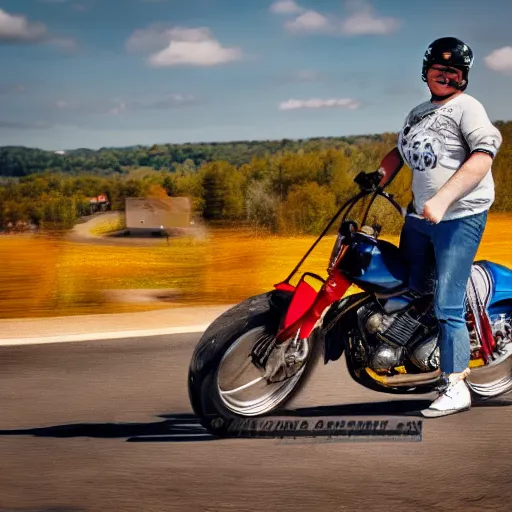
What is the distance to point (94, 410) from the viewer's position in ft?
22.2

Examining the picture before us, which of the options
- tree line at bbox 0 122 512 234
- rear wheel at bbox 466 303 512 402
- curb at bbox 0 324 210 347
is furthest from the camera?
tree line at bbox 0 122 512 234

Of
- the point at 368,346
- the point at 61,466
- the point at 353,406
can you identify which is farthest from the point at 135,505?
the point at 353,406

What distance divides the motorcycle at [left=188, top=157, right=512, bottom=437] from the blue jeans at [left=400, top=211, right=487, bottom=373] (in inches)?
4.4

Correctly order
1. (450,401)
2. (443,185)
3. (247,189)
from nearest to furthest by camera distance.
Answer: (443,185) < (450,401) < (247,189)

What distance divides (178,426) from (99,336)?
145 inches

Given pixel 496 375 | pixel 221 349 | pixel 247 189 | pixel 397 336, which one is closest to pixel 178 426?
pixel 221 349

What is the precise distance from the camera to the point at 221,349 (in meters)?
5.97

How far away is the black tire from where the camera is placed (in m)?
5.97

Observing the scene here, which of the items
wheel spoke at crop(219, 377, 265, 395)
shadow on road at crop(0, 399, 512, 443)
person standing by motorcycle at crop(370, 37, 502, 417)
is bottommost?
shadow on road at crop(0, 399, 512, 443)

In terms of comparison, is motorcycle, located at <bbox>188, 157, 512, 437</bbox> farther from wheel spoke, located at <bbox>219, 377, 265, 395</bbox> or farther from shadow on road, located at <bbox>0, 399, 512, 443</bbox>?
shadow on road, located at <bbox>0, 399, 512, 443</bbox>

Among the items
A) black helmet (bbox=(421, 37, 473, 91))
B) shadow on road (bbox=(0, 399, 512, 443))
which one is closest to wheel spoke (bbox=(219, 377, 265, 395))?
shadow on road (bbox=(0, 399, 512, 443))

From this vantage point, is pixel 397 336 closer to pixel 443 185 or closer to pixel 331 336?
pixel 331 336

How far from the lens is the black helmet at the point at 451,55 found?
6.12m

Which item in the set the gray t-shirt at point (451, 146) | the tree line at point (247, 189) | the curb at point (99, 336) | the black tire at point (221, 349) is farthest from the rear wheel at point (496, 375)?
the tree line at point (247, 189)
